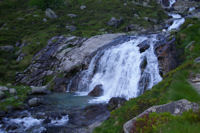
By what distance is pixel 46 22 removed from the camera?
63.8 m

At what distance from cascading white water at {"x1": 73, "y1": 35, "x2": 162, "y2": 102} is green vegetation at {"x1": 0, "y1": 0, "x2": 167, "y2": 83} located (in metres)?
17.0

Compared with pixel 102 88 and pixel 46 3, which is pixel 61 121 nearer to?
pixel 102 88

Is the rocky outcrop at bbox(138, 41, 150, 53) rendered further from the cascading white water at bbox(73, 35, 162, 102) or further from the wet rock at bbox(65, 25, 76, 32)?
the wet rock at bbox(65, 25, 76, 32)

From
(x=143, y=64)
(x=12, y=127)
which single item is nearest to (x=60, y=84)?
(x=143, y=64)

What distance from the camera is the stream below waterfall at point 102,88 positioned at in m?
13.5

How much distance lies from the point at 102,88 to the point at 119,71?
3883 millimetres

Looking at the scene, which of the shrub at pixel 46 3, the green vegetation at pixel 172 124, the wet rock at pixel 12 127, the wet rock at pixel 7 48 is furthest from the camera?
the shrub at pixel 46 3

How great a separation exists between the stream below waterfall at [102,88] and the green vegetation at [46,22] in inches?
659

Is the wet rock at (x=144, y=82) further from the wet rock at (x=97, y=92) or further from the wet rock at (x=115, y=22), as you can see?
the wet rock at (x=115, y=22)

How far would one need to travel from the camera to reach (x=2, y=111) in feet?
52.2

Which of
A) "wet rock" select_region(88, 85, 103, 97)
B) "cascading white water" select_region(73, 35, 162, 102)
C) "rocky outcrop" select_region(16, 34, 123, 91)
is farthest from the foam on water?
"rocky outcrop" select_region(16, 34, 123, 91)

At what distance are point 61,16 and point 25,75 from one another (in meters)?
45.2

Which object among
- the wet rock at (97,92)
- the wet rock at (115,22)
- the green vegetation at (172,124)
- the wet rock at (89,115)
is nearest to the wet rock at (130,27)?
the wet rock at (115,22)

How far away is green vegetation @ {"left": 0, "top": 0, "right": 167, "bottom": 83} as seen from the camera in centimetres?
4000
